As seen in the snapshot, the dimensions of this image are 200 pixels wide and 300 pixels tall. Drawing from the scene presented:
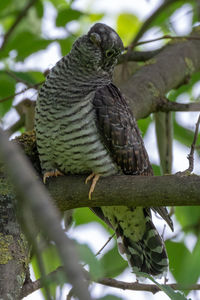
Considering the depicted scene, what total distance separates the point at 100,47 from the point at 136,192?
3.88 ft

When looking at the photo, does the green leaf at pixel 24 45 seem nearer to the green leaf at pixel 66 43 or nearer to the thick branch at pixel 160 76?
the green leaf at pixel 66 43

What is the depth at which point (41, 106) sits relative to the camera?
2.81 meters

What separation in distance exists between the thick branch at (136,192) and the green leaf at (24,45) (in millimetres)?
1235

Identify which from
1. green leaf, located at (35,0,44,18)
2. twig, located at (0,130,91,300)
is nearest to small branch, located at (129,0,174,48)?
green leaf, located at (35,0,44,18)

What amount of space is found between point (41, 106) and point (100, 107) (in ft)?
1.11

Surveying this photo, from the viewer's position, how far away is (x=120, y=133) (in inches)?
109

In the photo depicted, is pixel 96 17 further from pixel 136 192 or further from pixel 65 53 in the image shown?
pixel 136 192

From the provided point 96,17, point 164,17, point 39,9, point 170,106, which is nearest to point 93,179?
point 170,106

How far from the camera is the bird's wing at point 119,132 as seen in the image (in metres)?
2.74

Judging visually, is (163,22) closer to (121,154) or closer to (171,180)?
(121,154)

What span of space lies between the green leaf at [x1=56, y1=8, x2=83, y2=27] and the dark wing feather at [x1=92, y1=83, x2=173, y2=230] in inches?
25.4

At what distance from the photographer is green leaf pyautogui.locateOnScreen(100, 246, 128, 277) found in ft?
8.75

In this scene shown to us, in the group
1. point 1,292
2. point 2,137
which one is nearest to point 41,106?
point 1,292

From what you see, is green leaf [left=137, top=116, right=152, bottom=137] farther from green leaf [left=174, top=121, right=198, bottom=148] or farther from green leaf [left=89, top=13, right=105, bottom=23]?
green leaf [left=89, top=13, right=105, bottom=23]
